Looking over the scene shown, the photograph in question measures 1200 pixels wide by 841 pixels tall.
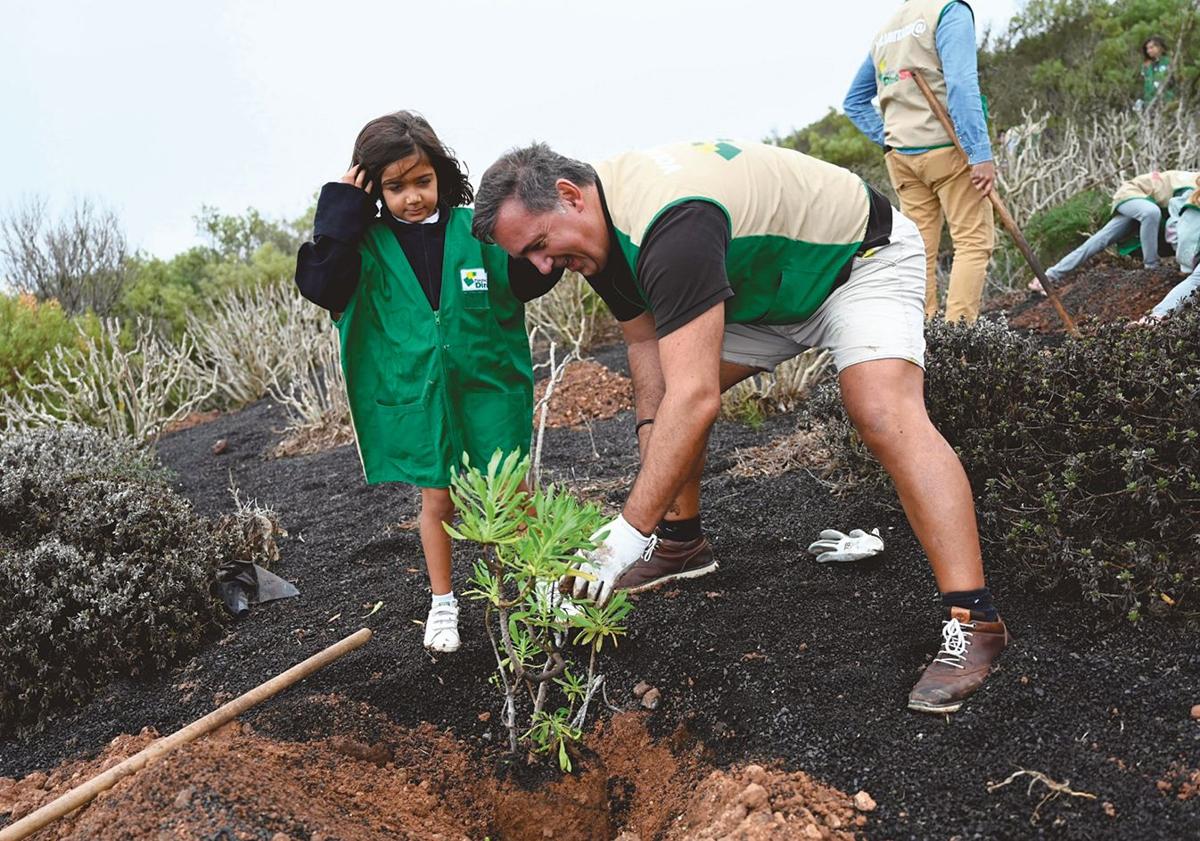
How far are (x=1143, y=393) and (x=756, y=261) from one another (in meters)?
1.13

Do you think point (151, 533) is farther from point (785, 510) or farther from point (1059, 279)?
point (1059, 279)

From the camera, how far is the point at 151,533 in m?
3.07

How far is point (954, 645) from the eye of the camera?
2002mm

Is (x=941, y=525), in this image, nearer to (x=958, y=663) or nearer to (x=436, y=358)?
(x=958, y=663)

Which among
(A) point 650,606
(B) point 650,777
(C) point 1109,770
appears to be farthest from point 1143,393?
(B) point 650,777

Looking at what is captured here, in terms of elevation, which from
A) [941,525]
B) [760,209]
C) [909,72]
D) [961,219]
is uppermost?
[909,72]

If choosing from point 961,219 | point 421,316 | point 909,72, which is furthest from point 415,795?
point 909,72

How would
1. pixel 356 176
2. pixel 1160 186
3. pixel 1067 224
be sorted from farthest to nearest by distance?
pixel 1067 224 < pixel 1160 186 < pixel 356 176

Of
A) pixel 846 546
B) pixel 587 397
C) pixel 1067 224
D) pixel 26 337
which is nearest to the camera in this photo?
pixel 846 546

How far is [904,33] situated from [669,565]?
322 cm

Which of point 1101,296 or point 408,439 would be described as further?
point 1101,296

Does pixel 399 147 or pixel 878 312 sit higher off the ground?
pixel 399 147

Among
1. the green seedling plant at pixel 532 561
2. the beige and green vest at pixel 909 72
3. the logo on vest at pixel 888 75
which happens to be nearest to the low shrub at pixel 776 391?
the beige and green vest at pixel 909 72

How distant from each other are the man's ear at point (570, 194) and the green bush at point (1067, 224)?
20.8ft
